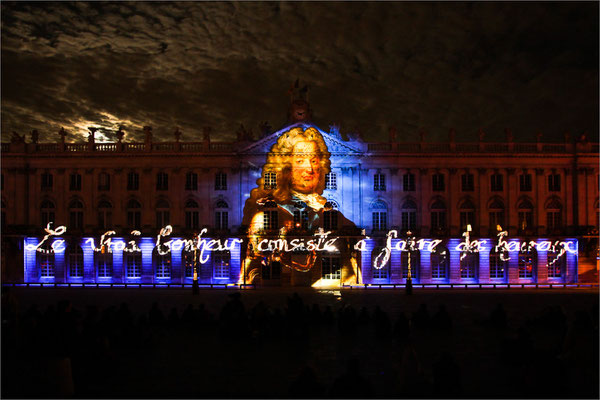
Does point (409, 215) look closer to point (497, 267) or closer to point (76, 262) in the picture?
point (497, 267)

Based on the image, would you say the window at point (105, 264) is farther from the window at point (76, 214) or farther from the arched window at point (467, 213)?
the arched window at point (467, 213)

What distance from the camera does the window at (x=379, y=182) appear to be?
4997 centimetres

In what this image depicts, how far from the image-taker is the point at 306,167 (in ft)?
156

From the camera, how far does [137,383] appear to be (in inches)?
597

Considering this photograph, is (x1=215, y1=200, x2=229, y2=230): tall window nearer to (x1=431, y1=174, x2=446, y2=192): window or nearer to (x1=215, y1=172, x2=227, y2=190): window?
(x1=215, y1=172, x2=227, y2=190): window

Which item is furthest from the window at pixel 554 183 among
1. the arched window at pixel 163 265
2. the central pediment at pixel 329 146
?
the arched window at pixel 163 265

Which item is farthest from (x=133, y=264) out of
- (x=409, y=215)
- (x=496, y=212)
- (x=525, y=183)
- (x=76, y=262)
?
(x=525, y=183)

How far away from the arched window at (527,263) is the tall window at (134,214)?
39.6 m

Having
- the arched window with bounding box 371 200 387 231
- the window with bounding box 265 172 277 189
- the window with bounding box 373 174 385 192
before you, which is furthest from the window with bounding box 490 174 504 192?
the window with bounding box 265 172 277 189

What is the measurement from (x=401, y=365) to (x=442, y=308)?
10.8m

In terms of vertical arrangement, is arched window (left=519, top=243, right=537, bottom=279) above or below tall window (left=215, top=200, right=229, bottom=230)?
below

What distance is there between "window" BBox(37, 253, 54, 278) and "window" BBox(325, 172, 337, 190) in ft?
96.2

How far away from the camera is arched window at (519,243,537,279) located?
160 ft

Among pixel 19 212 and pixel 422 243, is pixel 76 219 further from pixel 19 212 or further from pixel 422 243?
pixel 422 243
